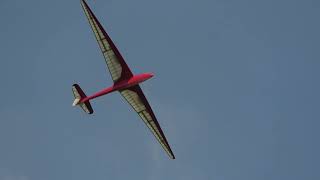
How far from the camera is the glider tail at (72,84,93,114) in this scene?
75.6 m

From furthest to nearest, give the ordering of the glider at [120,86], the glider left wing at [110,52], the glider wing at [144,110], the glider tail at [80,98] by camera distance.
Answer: the glider tail at [80,98] → the glider wing at [144,110] → the glider at [120,86] → the glider left wing at [110,52]

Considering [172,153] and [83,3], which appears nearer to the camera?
[83,3]

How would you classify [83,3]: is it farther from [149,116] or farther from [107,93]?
[149,116]

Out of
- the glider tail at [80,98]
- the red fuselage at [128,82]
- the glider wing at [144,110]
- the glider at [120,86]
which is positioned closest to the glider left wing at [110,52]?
the glider at [120,86]

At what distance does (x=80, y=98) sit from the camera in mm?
75688

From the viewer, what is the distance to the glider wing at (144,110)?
74062mm

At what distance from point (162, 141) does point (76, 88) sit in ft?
42.5

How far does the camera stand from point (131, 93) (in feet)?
243

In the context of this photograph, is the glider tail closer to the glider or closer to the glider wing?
the glider

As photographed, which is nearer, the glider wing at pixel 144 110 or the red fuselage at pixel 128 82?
the red fuselage at pixel 128 82

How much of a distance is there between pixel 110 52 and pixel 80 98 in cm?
882

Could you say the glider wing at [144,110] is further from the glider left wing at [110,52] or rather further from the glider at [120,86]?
the glider left wing at [110,52]

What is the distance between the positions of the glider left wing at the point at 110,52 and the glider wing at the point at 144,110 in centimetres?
275

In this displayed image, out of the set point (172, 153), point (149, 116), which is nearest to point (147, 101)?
point (149, 116)
